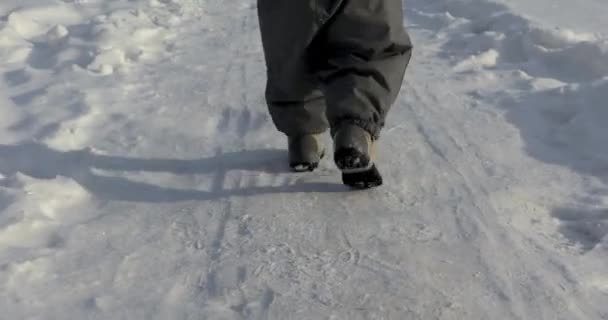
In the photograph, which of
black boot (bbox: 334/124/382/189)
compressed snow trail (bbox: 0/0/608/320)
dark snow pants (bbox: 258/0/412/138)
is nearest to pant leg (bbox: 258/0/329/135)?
dark snow pants (bbox: 258/0/412/138)

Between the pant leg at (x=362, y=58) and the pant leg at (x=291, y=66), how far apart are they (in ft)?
0.26

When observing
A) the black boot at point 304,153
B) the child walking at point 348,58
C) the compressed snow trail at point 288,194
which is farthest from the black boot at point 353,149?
the black boot at point 304,153

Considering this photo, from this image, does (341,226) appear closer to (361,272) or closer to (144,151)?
(361,272)

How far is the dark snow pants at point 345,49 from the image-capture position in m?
2.41

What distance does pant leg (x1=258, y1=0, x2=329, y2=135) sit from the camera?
2432mm

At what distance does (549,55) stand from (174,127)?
5.99ft

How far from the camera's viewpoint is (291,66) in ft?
8.39

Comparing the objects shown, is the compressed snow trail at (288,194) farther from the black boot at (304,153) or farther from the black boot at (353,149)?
the black boot at (353,149)

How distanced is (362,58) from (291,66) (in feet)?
0.82

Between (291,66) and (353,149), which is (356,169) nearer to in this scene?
(353,149)

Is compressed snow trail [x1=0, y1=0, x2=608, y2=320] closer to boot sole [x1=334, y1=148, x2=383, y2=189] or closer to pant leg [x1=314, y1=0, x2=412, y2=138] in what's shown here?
boot sole [x1=334, y1=148, x2=383, y2=189]

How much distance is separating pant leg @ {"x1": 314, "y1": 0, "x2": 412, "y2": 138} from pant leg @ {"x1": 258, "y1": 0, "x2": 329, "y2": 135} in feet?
0.26

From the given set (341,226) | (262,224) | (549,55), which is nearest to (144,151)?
(262,224)

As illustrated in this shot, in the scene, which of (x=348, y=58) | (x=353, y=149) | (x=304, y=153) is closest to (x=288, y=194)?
(x=304, y=153)
